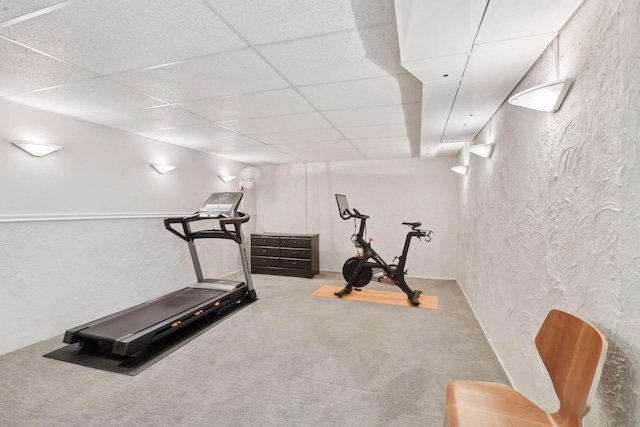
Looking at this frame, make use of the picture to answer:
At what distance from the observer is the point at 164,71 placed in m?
2.03

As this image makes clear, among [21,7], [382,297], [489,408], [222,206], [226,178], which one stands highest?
[21,7]

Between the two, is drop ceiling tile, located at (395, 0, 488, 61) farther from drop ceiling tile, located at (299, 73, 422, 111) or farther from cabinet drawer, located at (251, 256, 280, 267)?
cabinet drawer, located at (251, 256, 280, 267)

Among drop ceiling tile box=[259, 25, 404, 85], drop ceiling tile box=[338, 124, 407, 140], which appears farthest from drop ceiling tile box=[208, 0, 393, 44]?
drop ceiling tile box=[338, 124, 407, 140]

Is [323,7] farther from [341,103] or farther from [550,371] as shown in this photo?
[550,371]

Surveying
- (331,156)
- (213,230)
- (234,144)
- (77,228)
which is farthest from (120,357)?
(331,156)

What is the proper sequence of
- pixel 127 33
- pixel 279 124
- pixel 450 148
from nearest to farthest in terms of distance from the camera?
pixel 127 33 < pixel 279 124 < pixel 450 148

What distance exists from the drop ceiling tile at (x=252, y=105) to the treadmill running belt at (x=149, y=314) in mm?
2116

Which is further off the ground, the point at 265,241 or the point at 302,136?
the point at 302,136

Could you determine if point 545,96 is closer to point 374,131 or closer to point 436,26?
point 436,26

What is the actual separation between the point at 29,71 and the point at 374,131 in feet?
10.5

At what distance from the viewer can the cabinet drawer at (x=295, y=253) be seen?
217 inches

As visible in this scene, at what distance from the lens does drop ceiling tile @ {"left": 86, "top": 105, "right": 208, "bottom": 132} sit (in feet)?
9.48

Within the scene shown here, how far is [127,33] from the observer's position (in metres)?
1.58

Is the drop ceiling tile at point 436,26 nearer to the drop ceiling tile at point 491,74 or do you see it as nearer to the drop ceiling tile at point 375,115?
the drop ceiling tile at point 491,74
